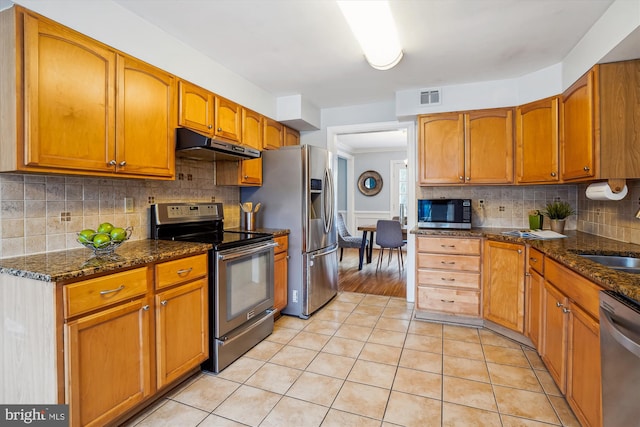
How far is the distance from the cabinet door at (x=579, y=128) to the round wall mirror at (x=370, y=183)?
Answer: 16.4 ft

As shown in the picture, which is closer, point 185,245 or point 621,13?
point 621,13

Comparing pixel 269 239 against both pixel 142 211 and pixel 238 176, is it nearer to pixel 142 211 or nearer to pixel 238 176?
pixel 238 176

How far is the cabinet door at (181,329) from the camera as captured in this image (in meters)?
1.84

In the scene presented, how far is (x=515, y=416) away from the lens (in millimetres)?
1754

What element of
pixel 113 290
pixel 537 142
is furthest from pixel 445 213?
pixel 113 290

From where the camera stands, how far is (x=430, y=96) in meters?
3.32

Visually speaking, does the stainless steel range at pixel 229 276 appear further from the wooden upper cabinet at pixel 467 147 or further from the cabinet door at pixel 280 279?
the wooden upper cabinet at pixel 467 147

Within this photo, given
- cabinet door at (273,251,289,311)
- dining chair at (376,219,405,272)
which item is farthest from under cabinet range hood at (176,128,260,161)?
dining chair at (376,219,405,272)

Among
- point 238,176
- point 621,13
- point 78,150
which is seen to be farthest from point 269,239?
point 621,13

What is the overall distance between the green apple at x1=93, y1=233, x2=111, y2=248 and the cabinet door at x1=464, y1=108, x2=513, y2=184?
2.97m

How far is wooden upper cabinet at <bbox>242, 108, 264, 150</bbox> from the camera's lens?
Answer: 10.2ft

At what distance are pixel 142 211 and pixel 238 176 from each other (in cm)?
88

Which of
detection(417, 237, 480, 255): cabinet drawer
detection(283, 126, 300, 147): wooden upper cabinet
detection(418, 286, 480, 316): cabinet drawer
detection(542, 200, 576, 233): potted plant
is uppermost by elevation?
detection(283, 126, 300, 147): wooden upper cabinet

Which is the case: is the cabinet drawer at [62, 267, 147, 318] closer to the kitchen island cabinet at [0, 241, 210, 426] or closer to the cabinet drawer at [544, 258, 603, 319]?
the kitchen island cabinet at [0, 241, 210, 426]
